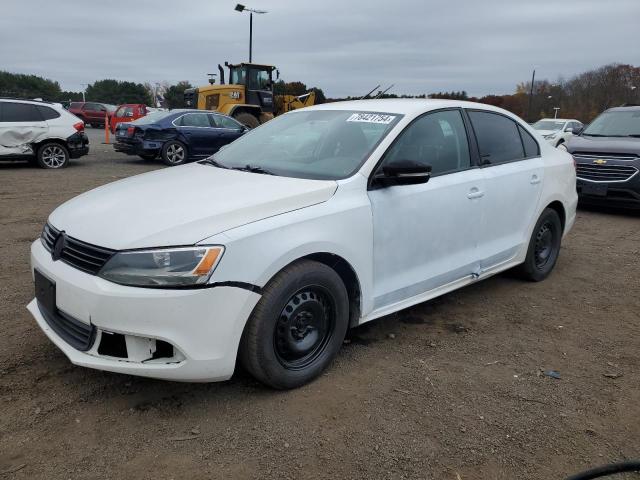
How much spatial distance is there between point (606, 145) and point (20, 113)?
1176 cm

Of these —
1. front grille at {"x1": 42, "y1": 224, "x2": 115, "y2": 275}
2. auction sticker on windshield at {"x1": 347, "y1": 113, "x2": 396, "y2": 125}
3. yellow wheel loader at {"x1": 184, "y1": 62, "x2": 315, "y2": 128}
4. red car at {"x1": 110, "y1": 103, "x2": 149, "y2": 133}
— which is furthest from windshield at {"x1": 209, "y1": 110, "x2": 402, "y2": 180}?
red car at {"x1": 110, "y1": 103, "x2": 149, "y2": 133}

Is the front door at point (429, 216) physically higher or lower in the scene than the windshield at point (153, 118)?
lower

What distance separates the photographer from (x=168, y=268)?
2541 mm

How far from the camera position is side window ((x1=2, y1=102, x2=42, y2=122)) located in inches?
459

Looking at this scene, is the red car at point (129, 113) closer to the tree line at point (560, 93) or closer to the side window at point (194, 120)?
the side window at point (194, 120)

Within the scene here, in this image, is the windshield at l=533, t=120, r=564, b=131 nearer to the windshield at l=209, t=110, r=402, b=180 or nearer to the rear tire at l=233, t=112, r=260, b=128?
the rear tire at l=233, t=112, r=260, b=128

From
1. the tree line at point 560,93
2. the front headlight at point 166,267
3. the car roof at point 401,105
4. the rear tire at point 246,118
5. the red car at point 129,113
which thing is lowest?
the front headlight at point 166,267

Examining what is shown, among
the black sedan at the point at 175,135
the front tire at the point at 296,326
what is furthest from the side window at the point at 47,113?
the front tire at the point at 296,326

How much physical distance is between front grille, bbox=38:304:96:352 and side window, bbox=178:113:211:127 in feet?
37.5

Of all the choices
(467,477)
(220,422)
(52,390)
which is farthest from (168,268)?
(467,477)

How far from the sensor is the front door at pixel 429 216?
3.35 meters

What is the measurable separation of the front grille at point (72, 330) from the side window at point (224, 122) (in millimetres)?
11715

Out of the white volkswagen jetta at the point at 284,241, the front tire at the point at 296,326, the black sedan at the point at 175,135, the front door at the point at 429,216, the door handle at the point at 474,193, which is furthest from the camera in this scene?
the black sedan at the point at 175,135

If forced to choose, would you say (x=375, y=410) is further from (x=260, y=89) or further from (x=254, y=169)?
(x=260, y=89)
